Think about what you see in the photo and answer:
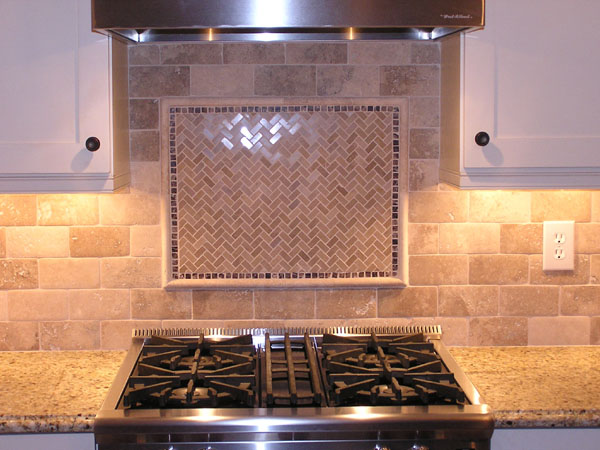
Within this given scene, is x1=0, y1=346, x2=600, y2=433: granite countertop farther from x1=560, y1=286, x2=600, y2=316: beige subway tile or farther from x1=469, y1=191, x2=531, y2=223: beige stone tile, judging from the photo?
x1=469, y1=191, x2=531, y2=223: beige stone tile

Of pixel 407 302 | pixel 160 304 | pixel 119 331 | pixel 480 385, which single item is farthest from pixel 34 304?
pixel 480 385

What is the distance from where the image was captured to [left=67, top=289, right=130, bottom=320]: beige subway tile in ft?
8.04

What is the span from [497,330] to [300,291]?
2.10ft

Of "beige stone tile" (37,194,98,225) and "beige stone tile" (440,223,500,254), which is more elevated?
"beige stone tile" (37,194,98,225)

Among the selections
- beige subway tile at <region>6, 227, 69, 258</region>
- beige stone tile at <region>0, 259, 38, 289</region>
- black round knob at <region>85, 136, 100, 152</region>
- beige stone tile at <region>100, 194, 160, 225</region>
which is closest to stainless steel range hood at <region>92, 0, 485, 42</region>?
black round knob at <region>85, 136, 100, 152</region>

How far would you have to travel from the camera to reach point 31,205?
94.7 inches

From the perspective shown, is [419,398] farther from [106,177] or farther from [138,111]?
[138,111]

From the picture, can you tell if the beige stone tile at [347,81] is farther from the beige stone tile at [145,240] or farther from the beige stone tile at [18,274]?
the beige stone tile at [18,274]

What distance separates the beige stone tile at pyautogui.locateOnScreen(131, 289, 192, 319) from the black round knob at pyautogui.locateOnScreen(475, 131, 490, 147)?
3.30 feet

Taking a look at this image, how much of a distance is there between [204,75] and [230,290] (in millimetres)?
670

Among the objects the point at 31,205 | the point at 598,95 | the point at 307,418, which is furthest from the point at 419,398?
the point at 31,205

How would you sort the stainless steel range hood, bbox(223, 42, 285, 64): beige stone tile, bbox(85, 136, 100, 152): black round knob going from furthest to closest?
bbox(223, 42, 285, 64): beige stone tile < bbox(85, 136, 100, 152): black round knob < the stainless steel range hood

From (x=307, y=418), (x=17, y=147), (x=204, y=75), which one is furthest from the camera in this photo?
(x=204, y=75)

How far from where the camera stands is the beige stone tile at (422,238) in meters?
2.45
